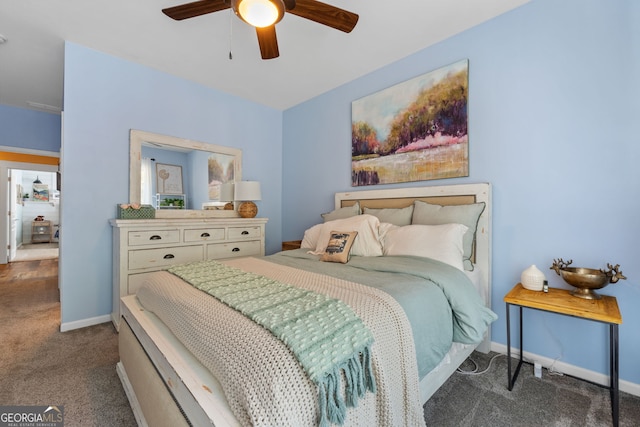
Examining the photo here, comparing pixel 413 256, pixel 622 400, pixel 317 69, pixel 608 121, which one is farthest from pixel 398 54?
pixel 622 400

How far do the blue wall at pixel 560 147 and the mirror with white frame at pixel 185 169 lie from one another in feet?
8.25

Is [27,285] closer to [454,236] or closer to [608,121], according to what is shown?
[454,236]

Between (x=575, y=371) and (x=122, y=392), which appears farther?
(x=575, y=371)

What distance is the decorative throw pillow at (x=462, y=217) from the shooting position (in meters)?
2.07

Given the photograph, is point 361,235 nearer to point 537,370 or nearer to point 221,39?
point 537,370

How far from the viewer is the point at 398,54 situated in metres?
2.68

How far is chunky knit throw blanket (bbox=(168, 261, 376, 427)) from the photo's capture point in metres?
0.82

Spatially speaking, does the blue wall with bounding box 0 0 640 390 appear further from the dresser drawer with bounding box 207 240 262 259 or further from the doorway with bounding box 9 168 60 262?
the doorway with bounding box 9 168 60 262

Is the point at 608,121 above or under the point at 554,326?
above

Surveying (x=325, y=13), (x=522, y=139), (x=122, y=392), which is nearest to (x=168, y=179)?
(x=122, y=392)

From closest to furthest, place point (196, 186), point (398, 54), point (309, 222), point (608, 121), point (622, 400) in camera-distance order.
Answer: point (622, 400), point (608, 121), point (398, 54), point (196, 186), point (309, 222)

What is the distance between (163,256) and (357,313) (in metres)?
2.31

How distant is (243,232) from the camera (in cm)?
332

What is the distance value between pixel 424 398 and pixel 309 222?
257 centimetres
